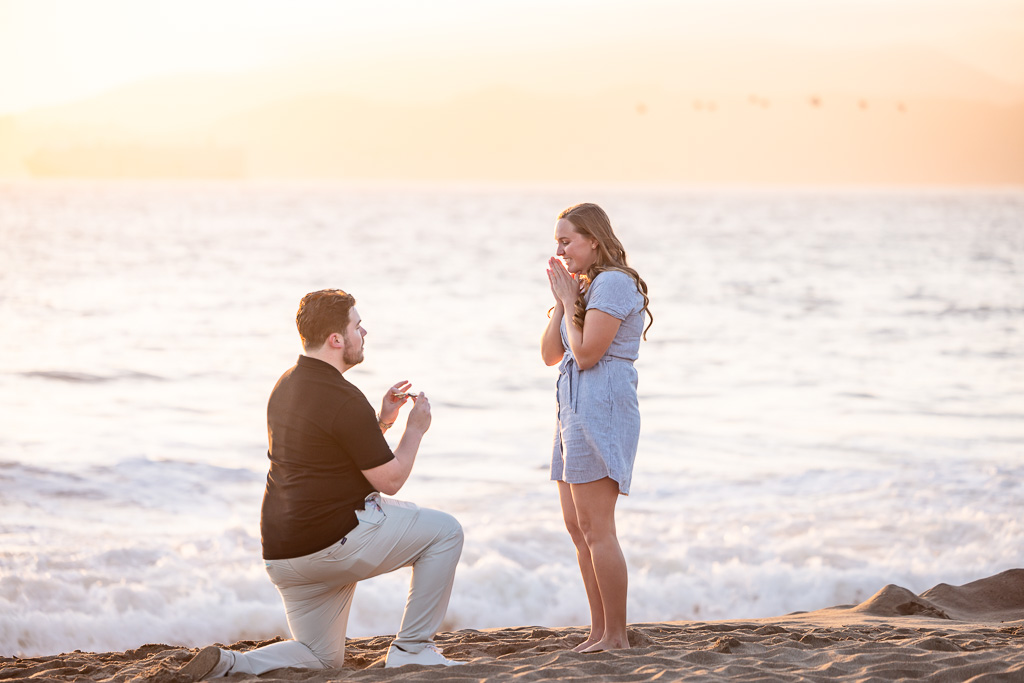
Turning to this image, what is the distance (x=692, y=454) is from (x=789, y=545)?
2.91 m

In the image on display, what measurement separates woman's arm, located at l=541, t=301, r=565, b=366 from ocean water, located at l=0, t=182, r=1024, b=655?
8.53ft

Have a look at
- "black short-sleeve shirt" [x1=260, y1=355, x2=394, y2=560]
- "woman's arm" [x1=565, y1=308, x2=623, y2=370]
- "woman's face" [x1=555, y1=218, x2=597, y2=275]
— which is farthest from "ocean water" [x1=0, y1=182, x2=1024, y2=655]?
"woman's face" [x1=555, y1=218, x2=597, y2=275]

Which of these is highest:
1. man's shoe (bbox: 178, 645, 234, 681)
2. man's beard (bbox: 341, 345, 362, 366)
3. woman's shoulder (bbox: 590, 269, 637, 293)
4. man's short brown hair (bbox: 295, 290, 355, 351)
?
woman's shoulder (bbox: 590, 269, 637, 293)

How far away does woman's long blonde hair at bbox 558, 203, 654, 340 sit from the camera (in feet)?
14.0

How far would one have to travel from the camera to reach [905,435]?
1141cm

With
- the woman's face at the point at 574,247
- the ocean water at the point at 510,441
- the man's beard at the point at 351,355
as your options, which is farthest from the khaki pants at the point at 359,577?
the ocean water at the point at 510,441

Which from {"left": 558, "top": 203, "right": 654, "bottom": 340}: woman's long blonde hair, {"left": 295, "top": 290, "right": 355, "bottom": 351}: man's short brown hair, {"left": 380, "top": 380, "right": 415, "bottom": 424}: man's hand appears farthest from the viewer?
{"left": 558, "top": 203, "right": 654, "bottom": 340}: woman's long blonde hair

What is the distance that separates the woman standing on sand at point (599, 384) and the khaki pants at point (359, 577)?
2.02ft

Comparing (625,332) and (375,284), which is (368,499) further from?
(375,284)

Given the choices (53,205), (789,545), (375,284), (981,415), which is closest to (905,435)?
(981,415)

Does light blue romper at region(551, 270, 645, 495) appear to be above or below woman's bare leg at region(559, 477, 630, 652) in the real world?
above

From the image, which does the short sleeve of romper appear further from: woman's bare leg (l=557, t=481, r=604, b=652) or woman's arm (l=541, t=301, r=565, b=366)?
woman's bare leg (l=557, t=481, r=604, b=652)

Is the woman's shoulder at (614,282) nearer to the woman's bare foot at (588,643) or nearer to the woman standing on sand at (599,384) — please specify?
the woman standing on sand at (599,384)

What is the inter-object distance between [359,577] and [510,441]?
7.15 m
